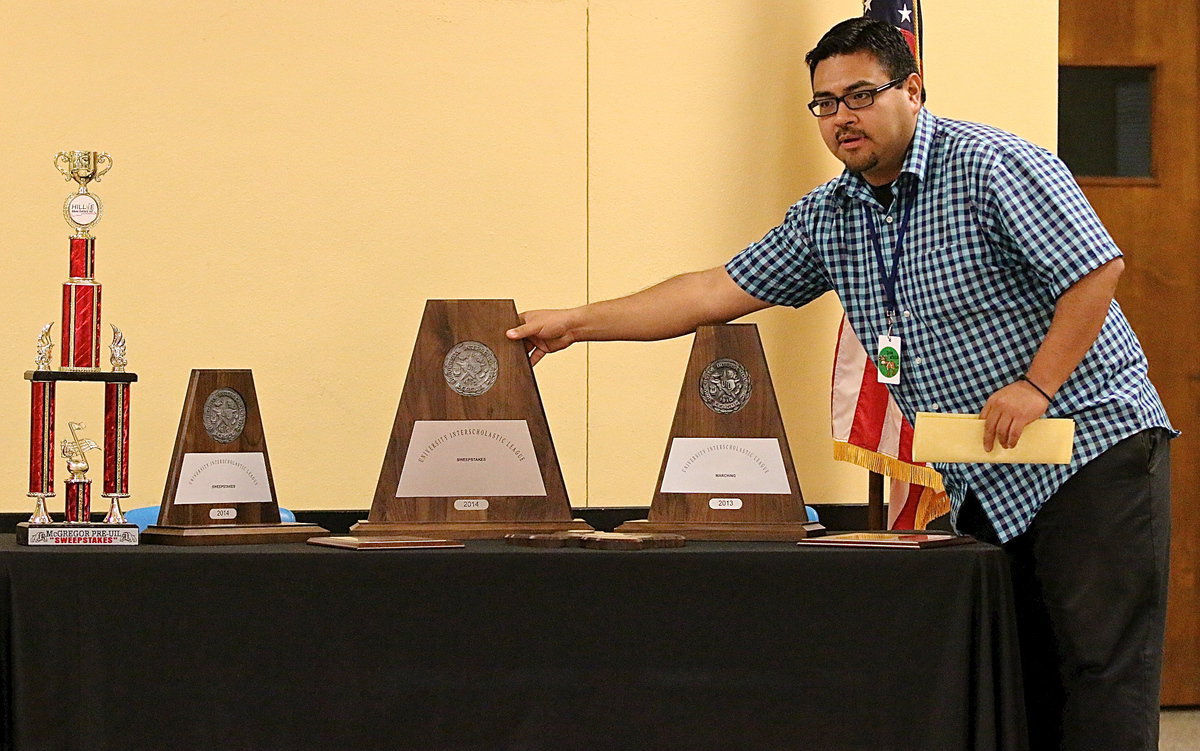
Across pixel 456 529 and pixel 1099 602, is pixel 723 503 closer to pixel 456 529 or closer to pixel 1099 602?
pixel 456 529

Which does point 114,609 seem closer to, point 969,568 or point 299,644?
point 299,644

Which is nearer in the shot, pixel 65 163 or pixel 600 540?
pixel 600 540

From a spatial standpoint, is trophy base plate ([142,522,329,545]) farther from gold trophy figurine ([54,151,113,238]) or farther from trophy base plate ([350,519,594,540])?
gold trophy figurine ([54,151,113,238])

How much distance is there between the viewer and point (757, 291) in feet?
7.11

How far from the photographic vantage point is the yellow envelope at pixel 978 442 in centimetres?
162

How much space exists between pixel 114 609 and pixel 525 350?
2.24ft

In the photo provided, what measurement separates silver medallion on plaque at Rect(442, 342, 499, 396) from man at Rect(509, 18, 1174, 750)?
0.18 ft

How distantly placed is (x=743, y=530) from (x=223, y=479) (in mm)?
743

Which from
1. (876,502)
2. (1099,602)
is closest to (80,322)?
(1099,602)

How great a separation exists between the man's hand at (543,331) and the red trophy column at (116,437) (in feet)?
1.81

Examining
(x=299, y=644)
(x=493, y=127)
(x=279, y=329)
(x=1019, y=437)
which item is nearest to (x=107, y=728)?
(x=299, y=644)

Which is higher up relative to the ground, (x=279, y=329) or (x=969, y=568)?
(x=279, y=329)

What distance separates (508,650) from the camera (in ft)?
5.18

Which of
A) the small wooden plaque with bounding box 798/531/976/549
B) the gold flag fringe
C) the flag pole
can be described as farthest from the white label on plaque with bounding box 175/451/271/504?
the flag pole
